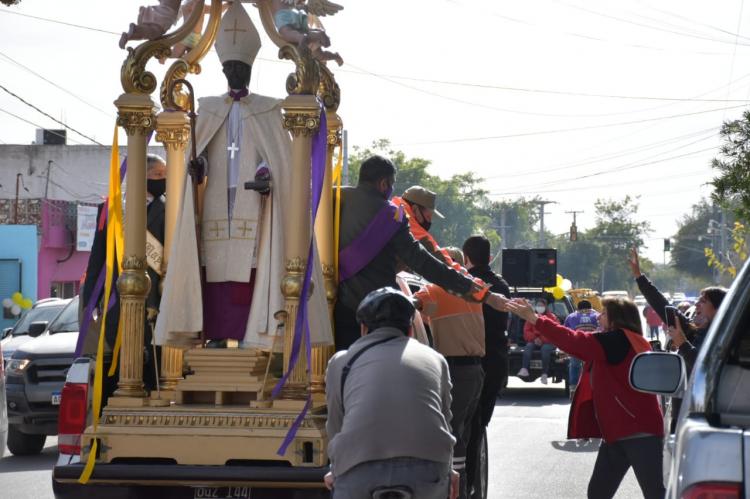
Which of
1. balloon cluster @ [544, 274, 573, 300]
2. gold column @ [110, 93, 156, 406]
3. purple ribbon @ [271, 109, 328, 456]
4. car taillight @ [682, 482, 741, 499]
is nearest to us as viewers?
car taillight @ [682, 482, 741, 499]

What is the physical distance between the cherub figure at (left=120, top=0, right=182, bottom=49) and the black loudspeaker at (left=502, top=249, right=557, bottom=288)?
21521 millimetres

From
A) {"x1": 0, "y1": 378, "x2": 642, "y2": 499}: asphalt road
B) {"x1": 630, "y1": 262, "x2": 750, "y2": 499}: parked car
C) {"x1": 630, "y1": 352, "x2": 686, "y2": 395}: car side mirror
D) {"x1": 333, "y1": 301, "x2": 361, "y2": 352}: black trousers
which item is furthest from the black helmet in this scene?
{"x1": 0, "y1": 378, "x2": 642, "y2": 499}: asphalt road

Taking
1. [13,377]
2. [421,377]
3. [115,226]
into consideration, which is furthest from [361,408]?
[13,377]

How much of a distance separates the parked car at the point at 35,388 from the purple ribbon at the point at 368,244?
23.8 ft

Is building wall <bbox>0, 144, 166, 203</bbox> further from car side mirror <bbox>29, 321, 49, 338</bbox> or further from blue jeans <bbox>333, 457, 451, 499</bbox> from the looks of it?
blue jeans <bbox>333, 457, 451, 499</bbox>

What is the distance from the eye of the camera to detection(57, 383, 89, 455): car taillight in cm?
748

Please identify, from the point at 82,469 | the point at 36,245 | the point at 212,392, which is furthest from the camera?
the point at 36,245

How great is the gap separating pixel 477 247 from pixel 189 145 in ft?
9.56

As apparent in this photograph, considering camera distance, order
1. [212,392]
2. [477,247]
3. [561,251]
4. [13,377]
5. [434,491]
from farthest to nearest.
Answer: [561,251]
[13,377]
[477,247]
[212,392]
[434,491]

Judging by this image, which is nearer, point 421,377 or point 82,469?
point 421,377

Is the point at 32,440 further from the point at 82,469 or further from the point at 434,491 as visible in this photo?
the point at 434,491

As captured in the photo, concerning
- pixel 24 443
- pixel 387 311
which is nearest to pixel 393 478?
pixel 387 311

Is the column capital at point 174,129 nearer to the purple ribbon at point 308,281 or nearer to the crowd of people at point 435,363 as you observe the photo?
the crowd of people at point 435,363

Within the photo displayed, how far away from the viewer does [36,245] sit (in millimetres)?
43125
